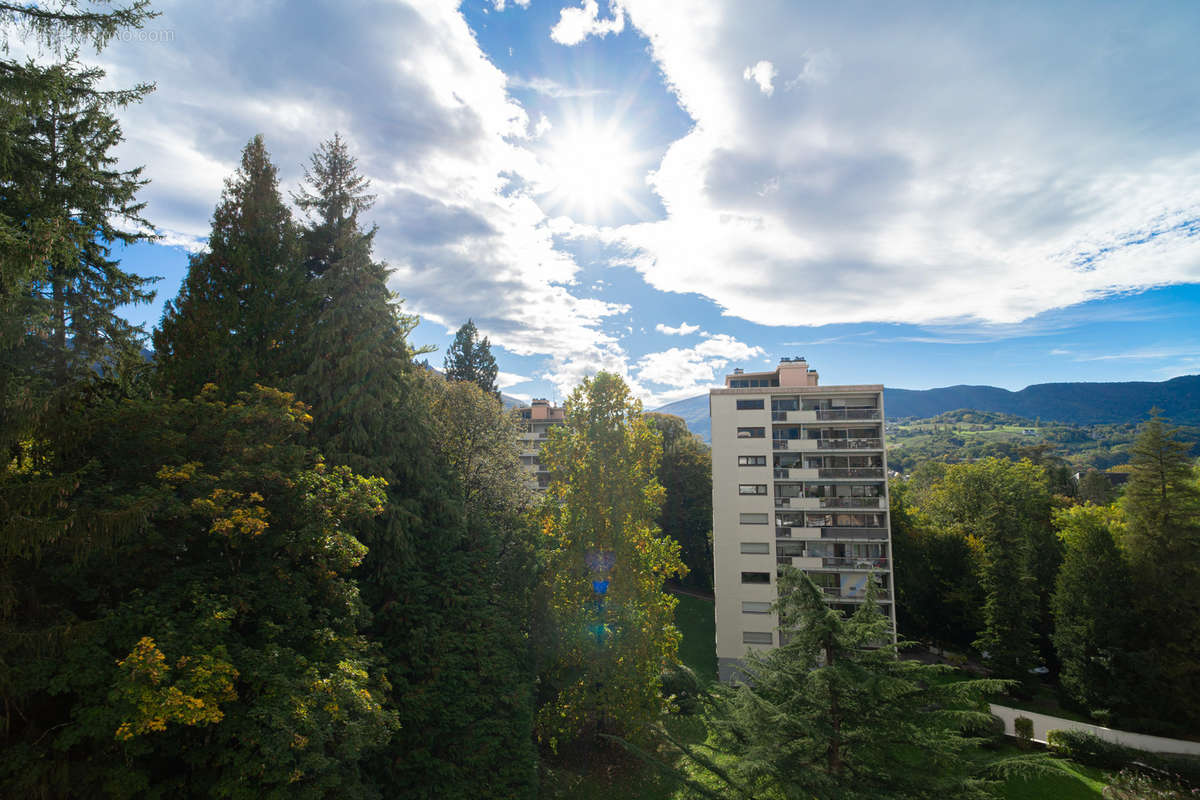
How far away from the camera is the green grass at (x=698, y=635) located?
35.6 metres

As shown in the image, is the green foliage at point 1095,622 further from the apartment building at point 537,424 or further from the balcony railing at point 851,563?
the apartment building at point 537,424

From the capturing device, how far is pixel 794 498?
35.4m

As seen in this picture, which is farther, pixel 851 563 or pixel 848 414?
pixel 848 414

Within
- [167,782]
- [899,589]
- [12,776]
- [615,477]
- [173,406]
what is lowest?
[899,589]

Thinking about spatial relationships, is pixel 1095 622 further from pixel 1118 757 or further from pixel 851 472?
pixel 851 472

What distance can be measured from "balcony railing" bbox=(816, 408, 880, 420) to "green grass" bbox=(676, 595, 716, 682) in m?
18.3

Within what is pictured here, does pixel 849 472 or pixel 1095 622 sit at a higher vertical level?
pixel 849 472

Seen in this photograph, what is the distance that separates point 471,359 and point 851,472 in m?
29.8

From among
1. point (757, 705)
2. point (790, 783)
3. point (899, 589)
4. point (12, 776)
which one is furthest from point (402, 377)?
point (899, 589)

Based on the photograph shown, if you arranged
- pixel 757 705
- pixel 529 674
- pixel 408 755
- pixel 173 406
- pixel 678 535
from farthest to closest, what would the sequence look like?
pixel 678 535, pixel 529 674, pixel 408 755, pixel 173 406, pixel 757 705

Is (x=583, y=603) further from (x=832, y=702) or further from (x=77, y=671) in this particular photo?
(x=77, y=671)

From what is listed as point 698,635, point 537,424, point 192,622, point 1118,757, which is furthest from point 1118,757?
point 537,424

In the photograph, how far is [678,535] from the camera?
52781 millimetres

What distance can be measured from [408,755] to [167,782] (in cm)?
668
